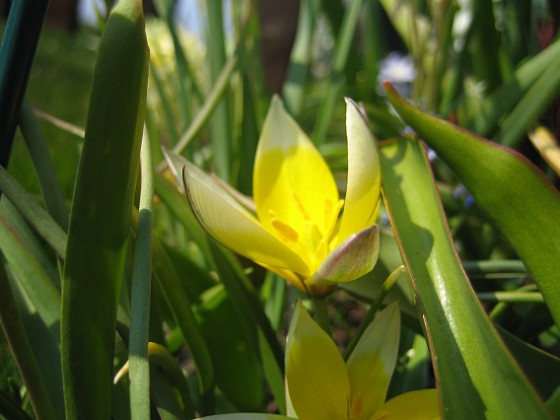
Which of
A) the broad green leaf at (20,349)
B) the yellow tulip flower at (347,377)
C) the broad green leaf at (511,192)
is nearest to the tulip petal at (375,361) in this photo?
the yellow tulip flower at (347,377)

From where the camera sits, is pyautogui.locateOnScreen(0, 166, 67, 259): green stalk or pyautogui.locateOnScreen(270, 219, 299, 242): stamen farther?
pyautogui.locateOnScreen(270, 219, 299, 242): stamen

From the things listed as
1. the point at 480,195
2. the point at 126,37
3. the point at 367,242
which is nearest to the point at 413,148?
the point at 480,195

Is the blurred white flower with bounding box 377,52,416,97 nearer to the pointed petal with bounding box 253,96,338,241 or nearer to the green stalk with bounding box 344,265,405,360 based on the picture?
the pointed petal with bounding box 253,96,338,241

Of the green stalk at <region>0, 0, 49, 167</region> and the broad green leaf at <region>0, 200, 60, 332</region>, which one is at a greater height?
the green stalk at <region>0, 0, 49, 167</region>

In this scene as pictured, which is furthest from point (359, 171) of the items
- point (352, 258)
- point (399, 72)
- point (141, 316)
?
point (399, 72)

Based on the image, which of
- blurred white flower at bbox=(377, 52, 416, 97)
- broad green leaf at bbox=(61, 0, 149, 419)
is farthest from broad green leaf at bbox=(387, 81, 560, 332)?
blurred white flower at bbox=(377, 52, 416, 97)

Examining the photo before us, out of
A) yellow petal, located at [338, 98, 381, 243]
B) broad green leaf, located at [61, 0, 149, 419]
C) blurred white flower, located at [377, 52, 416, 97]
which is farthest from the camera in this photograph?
blurred white flower, located at [377, 52, 416, 97]

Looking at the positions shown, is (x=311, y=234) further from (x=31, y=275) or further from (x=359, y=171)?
(x=31, y=275)
